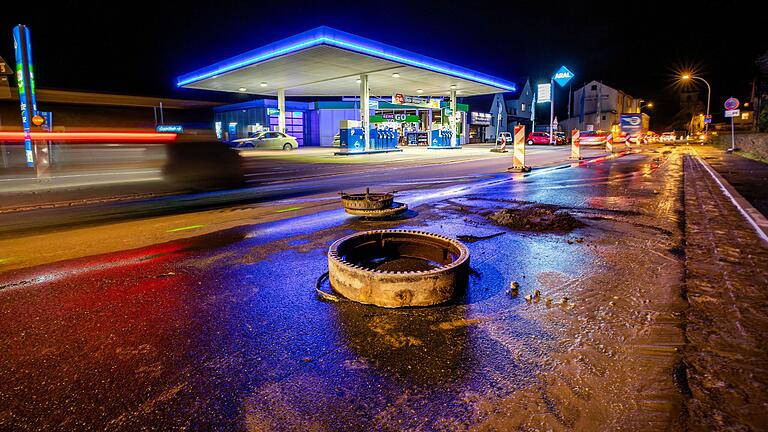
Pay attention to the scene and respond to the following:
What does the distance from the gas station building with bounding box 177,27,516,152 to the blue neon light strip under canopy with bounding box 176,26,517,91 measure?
4 cm

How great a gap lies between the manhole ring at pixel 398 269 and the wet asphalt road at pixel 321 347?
0.40ft

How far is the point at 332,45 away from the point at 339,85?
15.0 m

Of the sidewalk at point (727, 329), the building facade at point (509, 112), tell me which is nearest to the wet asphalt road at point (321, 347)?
the sidewalk at point (727, 329)

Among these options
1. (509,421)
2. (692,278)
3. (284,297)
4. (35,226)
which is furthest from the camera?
(35,226)

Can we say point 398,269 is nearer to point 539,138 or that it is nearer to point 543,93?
point 539,138

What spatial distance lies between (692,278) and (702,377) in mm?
1881

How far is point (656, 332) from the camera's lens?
271 cm

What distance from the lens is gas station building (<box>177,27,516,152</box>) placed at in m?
20.6

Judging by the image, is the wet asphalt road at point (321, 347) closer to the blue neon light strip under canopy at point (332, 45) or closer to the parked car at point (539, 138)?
the blue neon light strip under canopy at point (332, 45)

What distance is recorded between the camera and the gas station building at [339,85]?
20562 millimetres

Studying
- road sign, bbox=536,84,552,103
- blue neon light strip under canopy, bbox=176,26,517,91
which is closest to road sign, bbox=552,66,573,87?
road sign, bbox=536,84,552,103

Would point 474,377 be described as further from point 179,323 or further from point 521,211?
point 521,211

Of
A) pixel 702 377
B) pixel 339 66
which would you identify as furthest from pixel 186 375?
pixel 339 66

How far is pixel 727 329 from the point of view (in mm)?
2721
